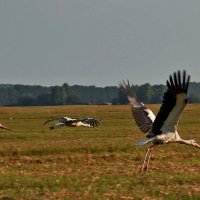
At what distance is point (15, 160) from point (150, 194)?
24.3ft

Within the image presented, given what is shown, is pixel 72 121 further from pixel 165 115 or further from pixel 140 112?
pixel 165 115

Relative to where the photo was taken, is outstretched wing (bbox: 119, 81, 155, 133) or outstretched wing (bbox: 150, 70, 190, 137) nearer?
outstretched wing (bbox: 150, 70, 190, 137)

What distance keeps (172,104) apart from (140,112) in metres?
3.44

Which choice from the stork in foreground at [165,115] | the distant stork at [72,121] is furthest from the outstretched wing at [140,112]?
the distant stork at [72,121]

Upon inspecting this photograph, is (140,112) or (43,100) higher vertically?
(43,100)

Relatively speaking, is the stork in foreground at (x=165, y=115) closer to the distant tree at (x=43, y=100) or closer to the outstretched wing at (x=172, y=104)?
the outstretched wing at (x=172, y=104)

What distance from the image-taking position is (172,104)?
14.5 metres

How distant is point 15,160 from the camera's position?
1847 centimetres

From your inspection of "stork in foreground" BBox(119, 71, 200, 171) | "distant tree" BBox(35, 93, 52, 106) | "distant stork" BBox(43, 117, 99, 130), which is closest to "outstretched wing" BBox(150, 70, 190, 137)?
"stork in foreground" BBox(119, 71, 200, 171)

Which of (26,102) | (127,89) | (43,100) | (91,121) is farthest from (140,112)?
(43,100)

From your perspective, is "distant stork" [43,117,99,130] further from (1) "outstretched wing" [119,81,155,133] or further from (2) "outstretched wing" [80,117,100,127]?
(1) "outstretched wing" [119,81,155,133]

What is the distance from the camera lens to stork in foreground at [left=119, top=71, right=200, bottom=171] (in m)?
13.9

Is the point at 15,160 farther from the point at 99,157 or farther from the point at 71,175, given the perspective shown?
the point at 71,175

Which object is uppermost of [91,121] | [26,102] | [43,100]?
[43,100]
